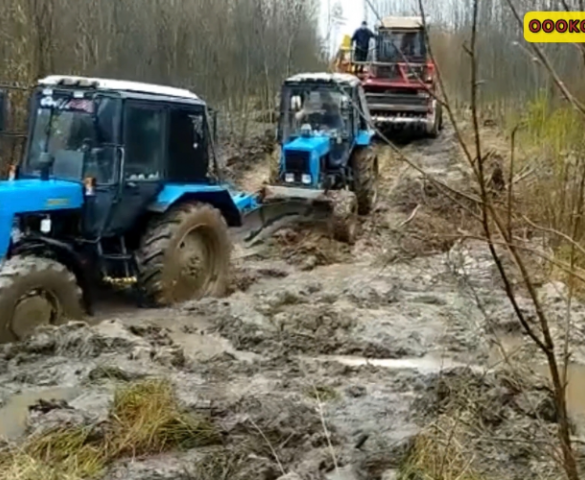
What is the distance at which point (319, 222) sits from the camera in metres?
11.4

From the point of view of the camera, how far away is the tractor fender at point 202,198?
7.96m

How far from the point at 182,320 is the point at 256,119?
1177 centimetres

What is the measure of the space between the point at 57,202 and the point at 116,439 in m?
2.81

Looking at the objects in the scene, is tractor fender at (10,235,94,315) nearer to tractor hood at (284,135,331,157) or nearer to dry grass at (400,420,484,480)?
dry grass at (400,420,484,480)

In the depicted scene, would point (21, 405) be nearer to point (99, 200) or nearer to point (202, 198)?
point (99, 200)

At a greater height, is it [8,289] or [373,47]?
[373,47]

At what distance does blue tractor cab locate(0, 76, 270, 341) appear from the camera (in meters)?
7.00

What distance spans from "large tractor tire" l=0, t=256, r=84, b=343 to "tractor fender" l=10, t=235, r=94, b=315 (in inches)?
8.9

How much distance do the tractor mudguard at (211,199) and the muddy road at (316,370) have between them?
2.28ft

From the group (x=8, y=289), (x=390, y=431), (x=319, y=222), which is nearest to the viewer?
(x=390, y=431)

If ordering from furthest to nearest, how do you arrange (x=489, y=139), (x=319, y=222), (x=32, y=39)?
1. (x=489, y=139)
2. (x=32, y=39)
3. (x=319, y=222)

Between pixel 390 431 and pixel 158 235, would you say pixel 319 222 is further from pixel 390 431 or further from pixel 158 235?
pixel 390 431

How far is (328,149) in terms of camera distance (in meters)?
12.0

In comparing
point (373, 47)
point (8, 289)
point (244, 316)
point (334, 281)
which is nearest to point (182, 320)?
point (244, 316)
